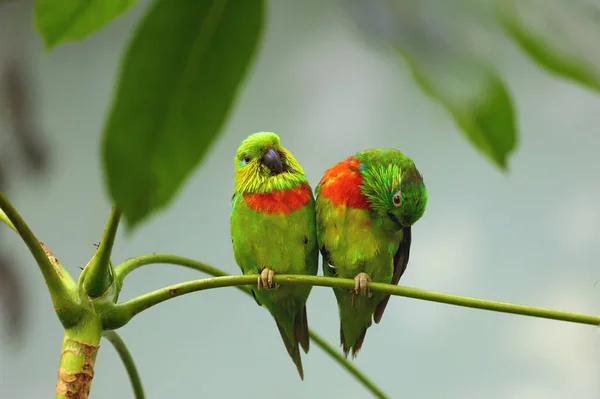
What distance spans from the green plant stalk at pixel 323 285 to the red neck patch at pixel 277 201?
0.13m

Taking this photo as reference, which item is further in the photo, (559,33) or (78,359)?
(78,359)

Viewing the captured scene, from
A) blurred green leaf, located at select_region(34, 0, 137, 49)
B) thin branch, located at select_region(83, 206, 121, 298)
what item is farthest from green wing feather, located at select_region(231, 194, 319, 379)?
blurred green leaf, located at select_region(34, 0, 137, 49)

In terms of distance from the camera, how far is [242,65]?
0.42 ft

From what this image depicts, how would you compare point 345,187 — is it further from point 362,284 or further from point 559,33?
point 559,33

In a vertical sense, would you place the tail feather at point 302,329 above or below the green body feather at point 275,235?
below

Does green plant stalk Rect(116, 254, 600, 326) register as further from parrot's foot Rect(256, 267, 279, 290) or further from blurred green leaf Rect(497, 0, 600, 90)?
blurred green leaf Rect(497, 0, 600, 90)

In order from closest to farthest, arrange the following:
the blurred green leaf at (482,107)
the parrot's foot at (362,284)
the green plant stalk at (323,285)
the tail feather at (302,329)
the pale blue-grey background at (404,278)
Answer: the blurred green leaf at (482,107) < the green plant stalk at (323,285) < the parrot's foot at (362,284) < the tail feather at (302,329) < the pale blue-grey background at (404,278)

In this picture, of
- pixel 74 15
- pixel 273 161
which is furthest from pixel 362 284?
pixel 74 15

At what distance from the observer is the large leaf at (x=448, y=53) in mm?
114

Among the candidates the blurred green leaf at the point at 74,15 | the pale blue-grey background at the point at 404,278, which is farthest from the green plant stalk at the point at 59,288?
the pale blue-grey background at the point at 404,278

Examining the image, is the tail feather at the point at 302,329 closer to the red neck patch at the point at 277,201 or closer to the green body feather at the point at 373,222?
the green body feather at the point at 373,222

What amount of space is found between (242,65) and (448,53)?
0.15 feet

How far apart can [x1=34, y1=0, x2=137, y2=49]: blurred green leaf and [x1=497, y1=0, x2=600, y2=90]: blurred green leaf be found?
0.10 m

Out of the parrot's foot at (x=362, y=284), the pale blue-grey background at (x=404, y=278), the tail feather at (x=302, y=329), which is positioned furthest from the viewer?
the pale blue-grey background at (x=404, y=278)
